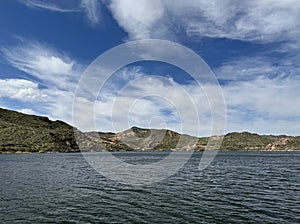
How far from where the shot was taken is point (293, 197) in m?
44.9

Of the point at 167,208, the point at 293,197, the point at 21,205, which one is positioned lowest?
the point at 21,205

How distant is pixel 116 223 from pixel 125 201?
446 inches

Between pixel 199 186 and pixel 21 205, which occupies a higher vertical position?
pixel 199 186

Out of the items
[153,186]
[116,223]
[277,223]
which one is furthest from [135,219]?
[153,186]

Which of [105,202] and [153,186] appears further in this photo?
[153,186]

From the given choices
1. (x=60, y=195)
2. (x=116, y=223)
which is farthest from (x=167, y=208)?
(x=60, y=195)

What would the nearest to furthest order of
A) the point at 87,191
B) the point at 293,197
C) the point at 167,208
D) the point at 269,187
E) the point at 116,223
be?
the point at 116,223
the point at 167,208
the point at 293,197
the point at 87,191
the point at 269,187

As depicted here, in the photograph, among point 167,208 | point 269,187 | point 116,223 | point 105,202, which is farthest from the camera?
point 269,187

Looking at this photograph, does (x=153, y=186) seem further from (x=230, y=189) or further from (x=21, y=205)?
(x=21, y=205)

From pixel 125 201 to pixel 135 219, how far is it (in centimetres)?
1003

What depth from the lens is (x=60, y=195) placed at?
46.2 metres

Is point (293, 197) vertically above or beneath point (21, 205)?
above

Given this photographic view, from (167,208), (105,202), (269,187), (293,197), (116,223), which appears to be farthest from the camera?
(269,187)

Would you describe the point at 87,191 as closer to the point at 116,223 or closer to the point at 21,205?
the point at 21,205
